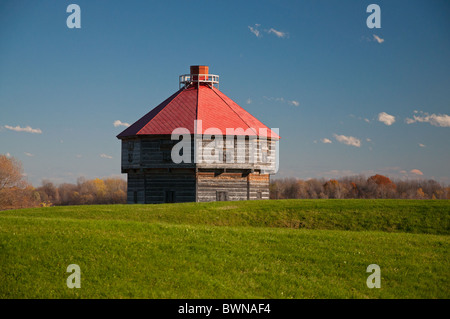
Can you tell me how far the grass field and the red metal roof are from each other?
19.5 metres

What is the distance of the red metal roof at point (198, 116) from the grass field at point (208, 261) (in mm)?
19463

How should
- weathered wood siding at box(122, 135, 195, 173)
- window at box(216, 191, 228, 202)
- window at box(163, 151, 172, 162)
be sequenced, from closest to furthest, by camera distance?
weathered wood siding at box(122, 135, 195, 173)
window at box(163, 151, 172, 162)
window at box(216, 191, 228, 202)

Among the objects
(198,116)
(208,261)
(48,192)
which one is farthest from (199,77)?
(48,192)

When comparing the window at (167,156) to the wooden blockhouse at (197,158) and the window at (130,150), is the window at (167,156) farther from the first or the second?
the window at (130,150)

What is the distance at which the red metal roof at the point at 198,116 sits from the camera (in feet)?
133

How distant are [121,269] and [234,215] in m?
14.0

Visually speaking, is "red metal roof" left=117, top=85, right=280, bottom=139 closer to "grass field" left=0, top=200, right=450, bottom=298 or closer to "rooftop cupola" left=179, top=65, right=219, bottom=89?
"rooftop cupola" left=179, top=65, right=219, bottom=89

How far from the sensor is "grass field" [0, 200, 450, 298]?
14.2 metres

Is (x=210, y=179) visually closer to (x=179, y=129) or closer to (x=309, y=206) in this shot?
(x=179, y=129)

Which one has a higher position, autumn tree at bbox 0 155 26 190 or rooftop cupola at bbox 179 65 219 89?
rooftop cupola at bbox 179 65 219 89

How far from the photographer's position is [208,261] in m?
16.1

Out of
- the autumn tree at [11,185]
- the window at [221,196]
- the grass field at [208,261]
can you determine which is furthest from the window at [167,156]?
the autumn tree at [11,185]

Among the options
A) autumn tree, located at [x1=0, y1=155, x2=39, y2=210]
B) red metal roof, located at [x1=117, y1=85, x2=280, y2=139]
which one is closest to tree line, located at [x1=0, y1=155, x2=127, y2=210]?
autumn tree, located at [x1=0, y1=155, x2=39, y2=210]

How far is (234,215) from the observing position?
28.6 meters
